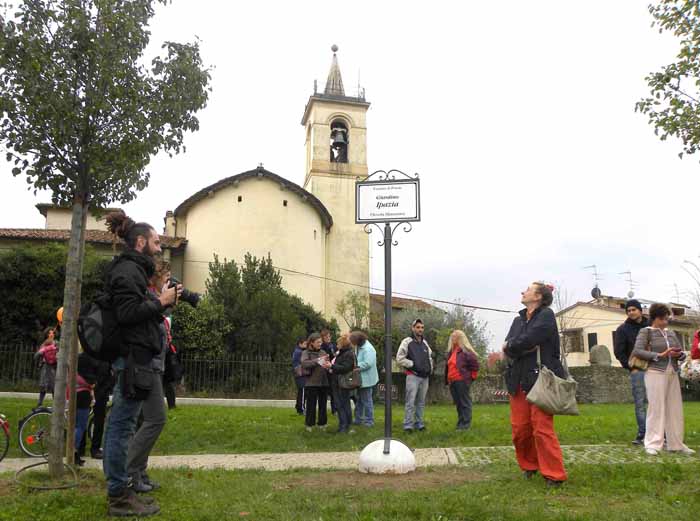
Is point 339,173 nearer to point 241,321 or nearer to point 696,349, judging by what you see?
point 241,321

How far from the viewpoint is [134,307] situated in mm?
4477

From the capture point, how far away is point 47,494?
5.05m

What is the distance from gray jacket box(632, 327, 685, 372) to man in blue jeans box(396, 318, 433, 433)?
11.7ft

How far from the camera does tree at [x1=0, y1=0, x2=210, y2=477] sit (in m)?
6.77

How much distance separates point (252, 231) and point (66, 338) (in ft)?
Result: 96.4

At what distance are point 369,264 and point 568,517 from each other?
37.4m

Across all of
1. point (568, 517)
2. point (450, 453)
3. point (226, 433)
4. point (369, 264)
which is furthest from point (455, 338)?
point (369, 264)

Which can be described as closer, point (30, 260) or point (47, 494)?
point (47, 494)

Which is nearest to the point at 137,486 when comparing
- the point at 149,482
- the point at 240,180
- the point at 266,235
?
the point at 149,482

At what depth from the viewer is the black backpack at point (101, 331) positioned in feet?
14.9

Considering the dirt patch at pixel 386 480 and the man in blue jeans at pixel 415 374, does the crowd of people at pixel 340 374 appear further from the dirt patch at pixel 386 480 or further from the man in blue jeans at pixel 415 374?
the dirt patch at pixel 386 480

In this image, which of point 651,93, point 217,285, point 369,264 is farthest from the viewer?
point 369,264

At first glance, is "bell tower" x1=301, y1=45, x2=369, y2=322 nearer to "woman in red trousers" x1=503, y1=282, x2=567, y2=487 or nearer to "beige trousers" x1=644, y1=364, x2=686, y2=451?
"beige trousers" x1=644, y1=364, x2=686, y2=451

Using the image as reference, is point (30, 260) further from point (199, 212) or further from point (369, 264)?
point (369, 264)
